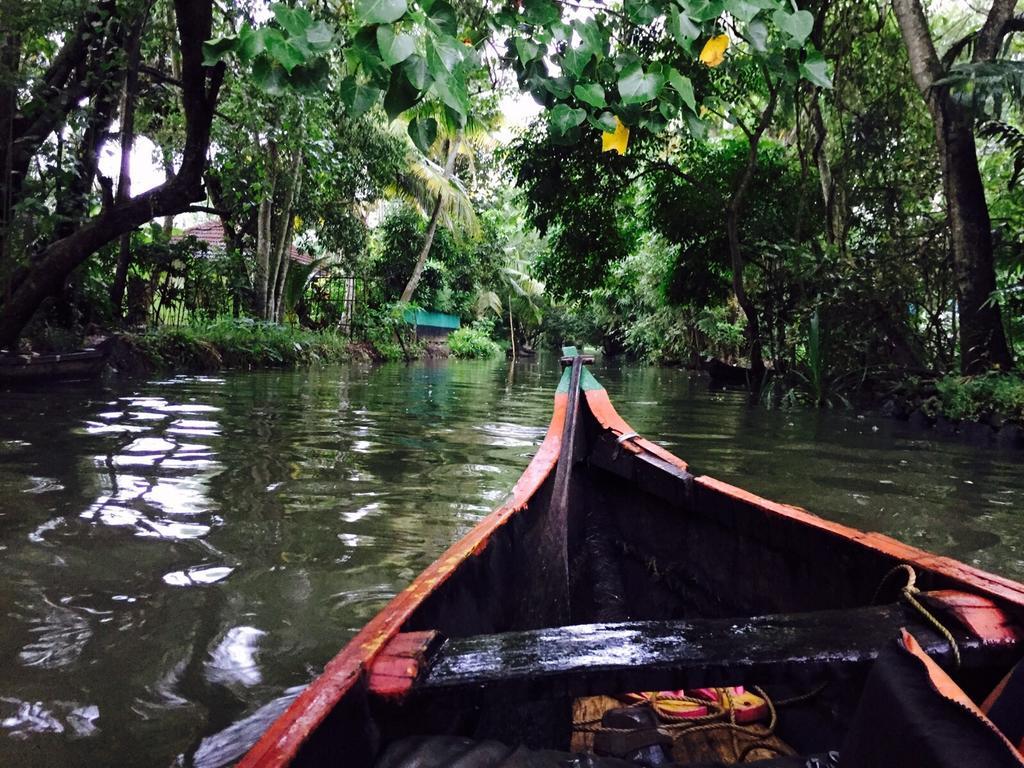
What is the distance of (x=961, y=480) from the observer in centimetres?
445

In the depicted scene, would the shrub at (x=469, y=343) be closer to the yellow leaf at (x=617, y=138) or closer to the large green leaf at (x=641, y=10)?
the yellow leaf at (x=617, y=138)

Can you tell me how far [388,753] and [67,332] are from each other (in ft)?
31.7

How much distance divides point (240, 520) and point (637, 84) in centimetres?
255

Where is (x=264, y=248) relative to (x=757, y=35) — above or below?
above

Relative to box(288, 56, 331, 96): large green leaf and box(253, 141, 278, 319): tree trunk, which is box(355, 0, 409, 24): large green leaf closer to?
box(288, 56, 331, 96): large green leaf

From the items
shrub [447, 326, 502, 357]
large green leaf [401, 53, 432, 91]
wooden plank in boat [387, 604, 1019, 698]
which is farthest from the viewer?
shrub [447, 326, 502, 357]

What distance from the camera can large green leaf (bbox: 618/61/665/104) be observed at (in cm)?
165

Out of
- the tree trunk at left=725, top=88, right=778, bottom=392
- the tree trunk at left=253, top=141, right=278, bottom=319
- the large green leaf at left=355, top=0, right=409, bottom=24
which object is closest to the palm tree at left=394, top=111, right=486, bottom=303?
the tree trunk at left=253, top=141, right=278, bottom=319

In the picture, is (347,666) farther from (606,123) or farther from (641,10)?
(641,10)

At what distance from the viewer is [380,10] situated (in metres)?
1.23

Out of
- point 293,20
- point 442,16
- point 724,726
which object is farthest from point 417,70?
point 724,726

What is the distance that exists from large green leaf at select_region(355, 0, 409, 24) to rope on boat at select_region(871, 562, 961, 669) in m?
1.52

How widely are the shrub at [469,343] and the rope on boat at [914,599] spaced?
23738mm

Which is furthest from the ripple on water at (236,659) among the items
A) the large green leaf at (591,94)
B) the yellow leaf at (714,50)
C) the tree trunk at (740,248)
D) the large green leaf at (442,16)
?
the tree trunk at (740,248)
